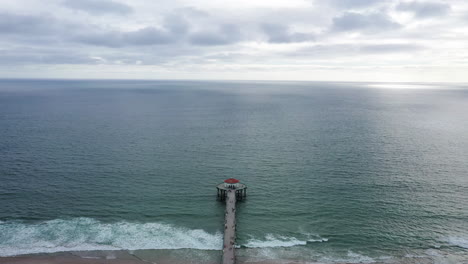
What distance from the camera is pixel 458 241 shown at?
53.7 metres

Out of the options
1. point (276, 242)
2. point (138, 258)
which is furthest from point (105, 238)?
point (276, 242)

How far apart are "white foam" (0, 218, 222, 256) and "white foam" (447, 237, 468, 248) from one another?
38413 millimetres

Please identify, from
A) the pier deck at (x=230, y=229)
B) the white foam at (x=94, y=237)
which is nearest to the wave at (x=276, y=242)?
the pier deck at (x=230, y=229)

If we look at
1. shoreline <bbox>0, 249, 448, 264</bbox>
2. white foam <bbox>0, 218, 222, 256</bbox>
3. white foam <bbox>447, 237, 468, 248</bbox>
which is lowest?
shoreline <bbox>0, 249, 448, 264</bbox>

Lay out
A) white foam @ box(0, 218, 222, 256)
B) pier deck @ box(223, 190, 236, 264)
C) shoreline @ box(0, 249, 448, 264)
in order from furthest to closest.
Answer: white foam @ box(0, 218, 222, 256) < shoreline @ box(0, 249, 448, 264) < pier deck @ box(223, 190, 236, 264)

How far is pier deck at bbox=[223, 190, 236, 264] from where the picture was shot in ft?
157

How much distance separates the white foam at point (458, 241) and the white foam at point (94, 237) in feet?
126

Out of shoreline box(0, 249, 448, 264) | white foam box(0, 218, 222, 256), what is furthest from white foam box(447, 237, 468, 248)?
white foam box(0, 218, 222, 256)

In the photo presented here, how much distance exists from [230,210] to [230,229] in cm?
594

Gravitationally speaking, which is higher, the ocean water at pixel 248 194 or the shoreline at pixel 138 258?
the ocean water at pixel 248 194

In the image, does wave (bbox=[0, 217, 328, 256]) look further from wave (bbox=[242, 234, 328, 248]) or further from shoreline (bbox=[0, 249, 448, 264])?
shoreline (bbox=[0, 249, 448, 264])

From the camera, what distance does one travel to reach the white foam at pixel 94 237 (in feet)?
170

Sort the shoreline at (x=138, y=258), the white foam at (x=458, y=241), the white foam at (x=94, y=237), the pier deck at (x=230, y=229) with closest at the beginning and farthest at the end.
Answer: the pier deck at (x=230, y=229), the shoreline at (x=138, y=258), the white foam at (x=94, y=237), the white foam at (x=458, y=241)

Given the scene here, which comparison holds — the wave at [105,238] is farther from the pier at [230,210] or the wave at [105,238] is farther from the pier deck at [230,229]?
the pier at [230,210]
